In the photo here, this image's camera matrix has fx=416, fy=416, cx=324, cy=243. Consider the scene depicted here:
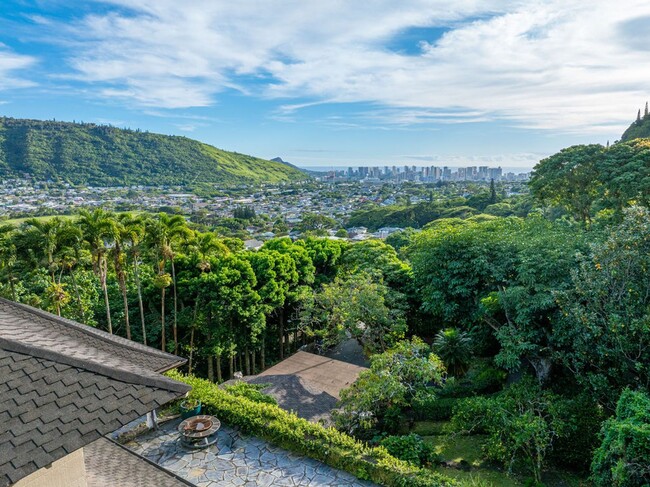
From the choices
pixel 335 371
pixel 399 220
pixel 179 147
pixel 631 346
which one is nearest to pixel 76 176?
pixel 179 147

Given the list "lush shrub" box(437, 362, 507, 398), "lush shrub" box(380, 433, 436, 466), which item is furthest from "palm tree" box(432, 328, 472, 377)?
"lush shrub" box(380, 433, 436, 466)

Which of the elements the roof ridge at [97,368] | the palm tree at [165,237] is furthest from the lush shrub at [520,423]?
the palm tree at [165,237]

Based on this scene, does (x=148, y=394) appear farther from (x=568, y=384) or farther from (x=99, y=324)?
(x=99, y=324)

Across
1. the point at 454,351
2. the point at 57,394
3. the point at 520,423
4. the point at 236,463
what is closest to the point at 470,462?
the point at 520,423

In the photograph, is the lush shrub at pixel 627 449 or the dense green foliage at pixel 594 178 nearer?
the lush shrub at pixel 627 449

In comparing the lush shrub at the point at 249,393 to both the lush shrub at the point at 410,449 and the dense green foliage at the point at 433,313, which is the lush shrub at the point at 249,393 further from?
the lush shrub at the point at 410,449

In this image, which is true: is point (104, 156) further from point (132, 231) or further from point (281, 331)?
point (132, 231)
